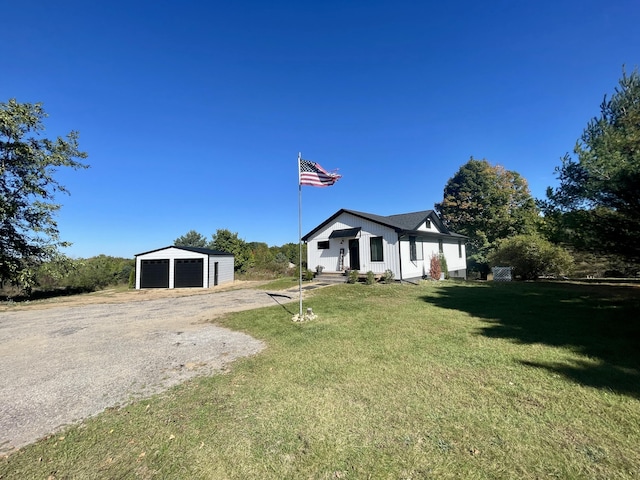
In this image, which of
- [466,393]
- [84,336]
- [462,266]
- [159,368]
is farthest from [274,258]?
[466,393]

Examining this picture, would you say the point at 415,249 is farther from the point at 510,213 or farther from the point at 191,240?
the point at 191,240

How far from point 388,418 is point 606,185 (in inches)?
356

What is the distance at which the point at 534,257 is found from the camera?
18203 mm

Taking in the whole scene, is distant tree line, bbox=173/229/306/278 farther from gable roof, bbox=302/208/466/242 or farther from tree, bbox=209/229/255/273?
gable roof, bbox=302/208/466/242

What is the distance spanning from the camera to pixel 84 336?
750 centimetres

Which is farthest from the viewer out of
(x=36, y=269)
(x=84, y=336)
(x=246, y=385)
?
(x=36, y=269)

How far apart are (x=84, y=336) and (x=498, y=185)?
3720 cm

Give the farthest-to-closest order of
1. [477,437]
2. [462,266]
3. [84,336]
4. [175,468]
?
[462,266] < [84,336] < [477,437] < [175,468]

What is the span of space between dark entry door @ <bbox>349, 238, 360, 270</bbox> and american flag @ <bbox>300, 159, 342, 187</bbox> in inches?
372

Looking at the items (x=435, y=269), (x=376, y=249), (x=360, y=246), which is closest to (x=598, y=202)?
(x=435, y=269)

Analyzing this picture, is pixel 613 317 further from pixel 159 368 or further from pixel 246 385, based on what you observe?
pixel 159 368

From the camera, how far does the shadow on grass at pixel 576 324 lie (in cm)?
438

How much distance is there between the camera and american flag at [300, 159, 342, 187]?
9.15 metres

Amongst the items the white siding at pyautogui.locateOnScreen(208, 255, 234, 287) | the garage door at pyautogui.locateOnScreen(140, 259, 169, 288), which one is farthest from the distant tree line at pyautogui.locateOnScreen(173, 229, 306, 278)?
the garage door at pyautogui.locateOnScreen(140, 259, 169, 288)
